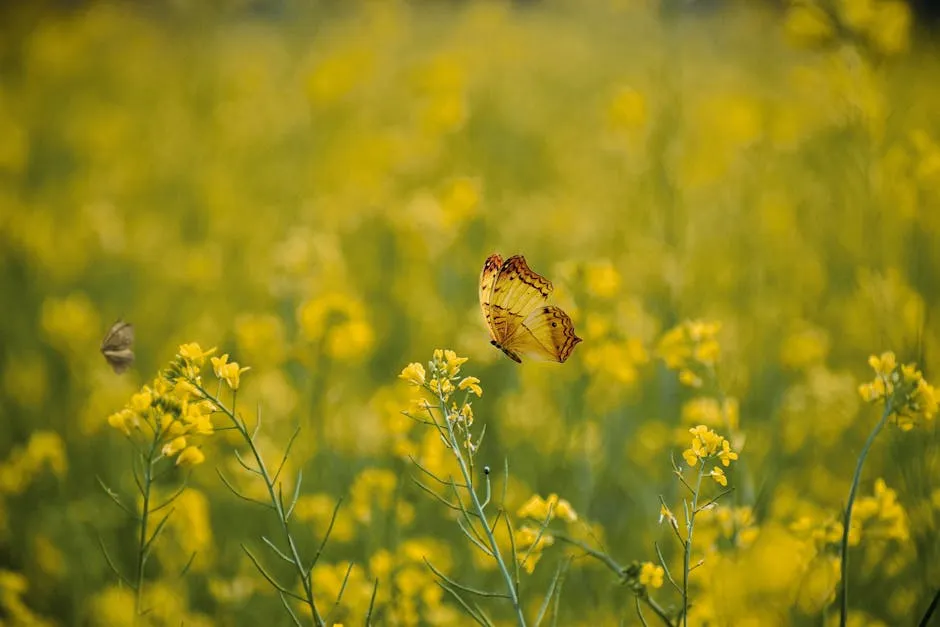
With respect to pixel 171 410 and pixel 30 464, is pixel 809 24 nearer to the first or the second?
pixel 171 410

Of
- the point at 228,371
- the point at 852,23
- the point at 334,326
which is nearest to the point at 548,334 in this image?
the point at 228,371

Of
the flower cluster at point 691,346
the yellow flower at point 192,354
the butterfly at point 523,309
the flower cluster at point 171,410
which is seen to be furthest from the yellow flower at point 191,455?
the flower cluster at point 691,346

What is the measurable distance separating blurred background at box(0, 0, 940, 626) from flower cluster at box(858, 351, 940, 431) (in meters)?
0.22

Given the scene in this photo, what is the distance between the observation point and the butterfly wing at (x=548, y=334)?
168cm

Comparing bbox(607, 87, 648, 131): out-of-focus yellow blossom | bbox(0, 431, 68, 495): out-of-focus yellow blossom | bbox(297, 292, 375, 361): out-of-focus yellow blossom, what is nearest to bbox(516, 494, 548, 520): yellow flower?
bbox(297, 292, 375, 361): out-of-focus yellow blossom

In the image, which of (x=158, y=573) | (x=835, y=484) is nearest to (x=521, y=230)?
(x=835, y=484)

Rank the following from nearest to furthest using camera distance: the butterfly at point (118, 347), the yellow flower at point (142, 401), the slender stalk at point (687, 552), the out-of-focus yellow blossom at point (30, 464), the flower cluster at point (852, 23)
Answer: the slender stalk at point (687, 552) < the yellow flower at point (142, 401) < the butterfly at point (118, 347) < the out-of-focus yellow blossom at point (30, 464) < the flower cluster at point (852, 23)

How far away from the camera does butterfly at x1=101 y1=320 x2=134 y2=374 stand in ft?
6.56

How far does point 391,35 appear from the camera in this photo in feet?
24.5

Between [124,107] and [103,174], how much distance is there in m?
2.04

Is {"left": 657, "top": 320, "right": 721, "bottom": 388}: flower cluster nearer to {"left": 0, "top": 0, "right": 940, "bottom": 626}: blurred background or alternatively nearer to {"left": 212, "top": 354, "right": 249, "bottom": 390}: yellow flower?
{"left": 0, "top": 0, "right": 940, "bottom": 626}: blurred background

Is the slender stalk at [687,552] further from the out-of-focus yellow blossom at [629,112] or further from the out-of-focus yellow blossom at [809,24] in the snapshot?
the out-of-focus yellow blossom at [629,112]

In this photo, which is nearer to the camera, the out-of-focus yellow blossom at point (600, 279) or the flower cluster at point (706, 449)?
the flower cluster at point (706, 449)

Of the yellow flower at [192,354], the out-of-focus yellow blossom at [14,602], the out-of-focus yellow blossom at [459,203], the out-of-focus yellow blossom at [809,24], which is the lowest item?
the out-of-focus yellow blossom at [14,602]
